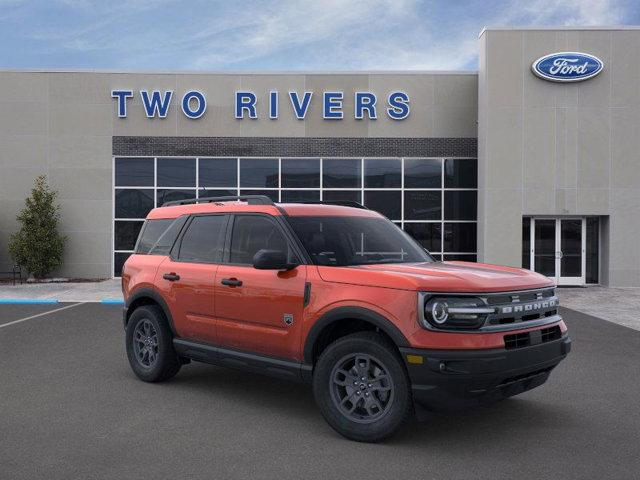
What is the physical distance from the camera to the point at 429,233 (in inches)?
840

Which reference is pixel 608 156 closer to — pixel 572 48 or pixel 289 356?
pixel 572 48

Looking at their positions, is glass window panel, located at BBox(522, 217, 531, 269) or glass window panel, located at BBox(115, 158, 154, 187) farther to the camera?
glass window panel, located at BBox(115, 158, 154, 187)

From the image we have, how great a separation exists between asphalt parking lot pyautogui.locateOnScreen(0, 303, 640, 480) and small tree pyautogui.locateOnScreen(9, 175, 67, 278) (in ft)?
43.3

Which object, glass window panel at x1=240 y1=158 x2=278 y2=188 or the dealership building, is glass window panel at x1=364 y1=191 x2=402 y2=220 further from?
glass window panel at x1=240 y1=158 x2=278 y2=188

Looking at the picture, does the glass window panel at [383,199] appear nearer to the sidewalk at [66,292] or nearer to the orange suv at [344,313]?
the sidewalk at [66,292]

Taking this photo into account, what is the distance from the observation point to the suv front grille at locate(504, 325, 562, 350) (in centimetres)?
466

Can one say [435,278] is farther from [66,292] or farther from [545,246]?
[545,246]

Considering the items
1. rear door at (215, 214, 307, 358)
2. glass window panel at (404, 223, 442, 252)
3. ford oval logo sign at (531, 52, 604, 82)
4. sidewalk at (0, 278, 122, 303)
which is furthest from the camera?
glass window panel at (404, 223, 442, 252)

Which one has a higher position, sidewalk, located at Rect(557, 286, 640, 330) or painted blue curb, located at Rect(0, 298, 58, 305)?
painted blue curb, located at Rect(0, 298, 58, 305)

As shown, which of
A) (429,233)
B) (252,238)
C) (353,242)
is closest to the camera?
(353,242)

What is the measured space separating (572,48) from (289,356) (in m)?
17.8

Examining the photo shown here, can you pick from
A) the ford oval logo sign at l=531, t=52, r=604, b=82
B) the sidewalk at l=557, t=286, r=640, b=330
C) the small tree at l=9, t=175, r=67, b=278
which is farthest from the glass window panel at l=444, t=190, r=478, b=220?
the small tree at l=9, t=175, r=67, b=278

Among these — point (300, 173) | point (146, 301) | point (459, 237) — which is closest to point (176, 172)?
point (300, 173)

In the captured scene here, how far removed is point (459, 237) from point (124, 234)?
1139 cm
